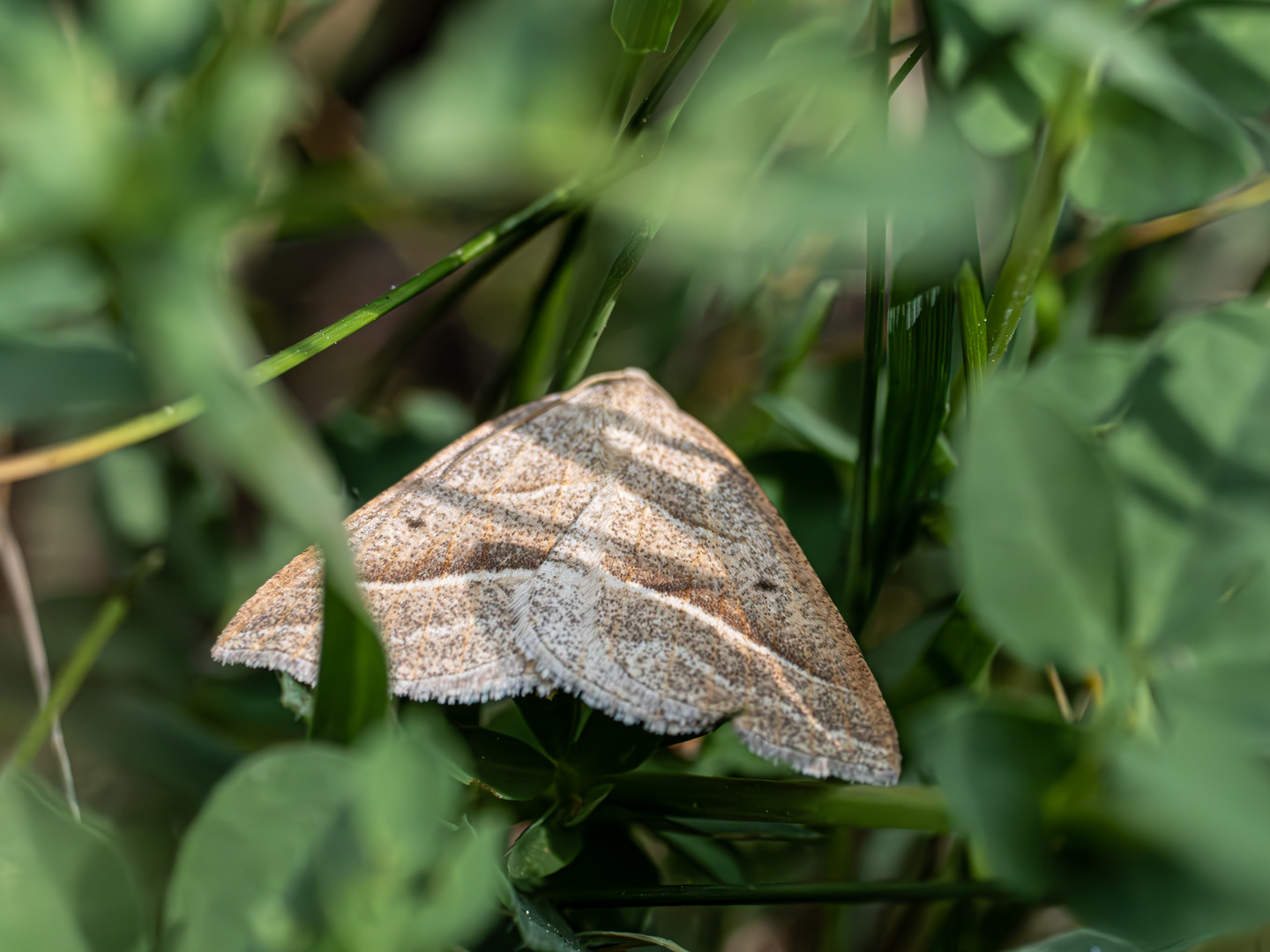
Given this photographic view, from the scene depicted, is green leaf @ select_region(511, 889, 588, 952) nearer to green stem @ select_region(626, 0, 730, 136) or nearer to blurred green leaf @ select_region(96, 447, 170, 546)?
green stem @ select_region(626, 0, 730, 136)

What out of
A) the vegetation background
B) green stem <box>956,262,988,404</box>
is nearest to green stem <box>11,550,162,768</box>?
the vegetation background

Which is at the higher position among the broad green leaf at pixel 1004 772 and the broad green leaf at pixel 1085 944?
the broad green leaf at pixel 1004 772

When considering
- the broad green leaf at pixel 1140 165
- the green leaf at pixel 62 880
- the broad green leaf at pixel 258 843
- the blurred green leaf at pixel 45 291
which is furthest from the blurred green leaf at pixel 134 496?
the broad green leaf at pixel 1140 165

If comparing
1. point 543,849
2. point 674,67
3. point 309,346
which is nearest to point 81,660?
point 309,346

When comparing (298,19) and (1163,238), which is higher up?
(298,19)

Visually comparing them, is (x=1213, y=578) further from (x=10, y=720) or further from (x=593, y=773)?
(x=10, y=720)

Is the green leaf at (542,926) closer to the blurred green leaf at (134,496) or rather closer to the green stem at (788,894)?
the green stem at (788,894)

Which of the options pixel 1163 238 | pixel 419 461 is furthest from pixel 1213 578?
pixel 1163 238
